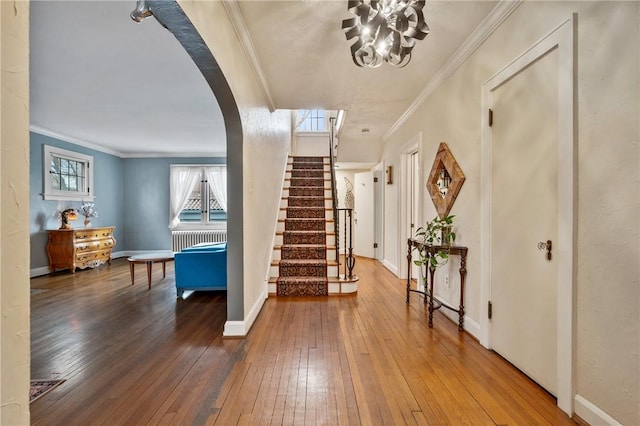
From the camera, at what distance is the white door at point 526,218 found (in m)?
1.78

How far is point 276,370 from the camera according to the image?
2.09 metres

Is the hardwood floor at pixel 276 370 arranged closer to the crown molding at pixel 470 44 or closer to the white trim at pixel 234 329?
the white trim at pixel 234 329

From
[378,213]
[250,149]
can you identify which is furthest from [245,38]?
[378,213]

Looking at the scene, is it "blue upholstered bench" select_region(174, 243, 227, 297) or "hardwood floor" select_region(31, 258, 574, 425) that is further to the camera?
"blue upholstered bench" select_region(174, 243, 227, 297)

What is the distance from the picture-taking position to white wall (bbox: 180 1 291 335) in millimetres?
2049

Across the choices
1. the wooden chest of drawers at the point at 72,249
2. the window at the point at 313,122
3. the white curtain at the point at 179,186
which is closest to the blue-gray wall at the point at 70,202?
the wooden chest of drawers at the point at 72,249

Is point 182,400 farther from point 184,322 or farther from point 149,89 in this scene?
point 149,89

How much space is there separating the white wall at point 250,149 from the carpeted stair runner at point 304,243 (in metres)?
0.31

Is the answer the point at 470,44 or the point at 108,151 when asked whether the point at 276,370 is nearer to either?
the point at 470,44

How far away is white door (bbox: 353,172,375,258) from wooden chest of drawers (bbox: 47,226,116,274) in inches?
216

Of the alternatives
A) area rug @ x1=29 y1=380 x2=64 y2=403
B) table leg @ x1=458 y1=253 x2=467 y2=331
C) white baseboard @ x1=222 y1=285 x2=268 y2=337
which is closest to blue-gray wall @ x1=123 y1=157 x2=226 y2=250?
white baseboard @ x1=222 y1=285 x2=268 y2=337

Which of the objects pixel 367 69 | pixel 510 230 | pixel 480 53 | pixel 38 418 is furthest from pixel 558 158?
pixel 38 418

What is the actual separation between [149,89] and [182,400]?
11.8 feet
